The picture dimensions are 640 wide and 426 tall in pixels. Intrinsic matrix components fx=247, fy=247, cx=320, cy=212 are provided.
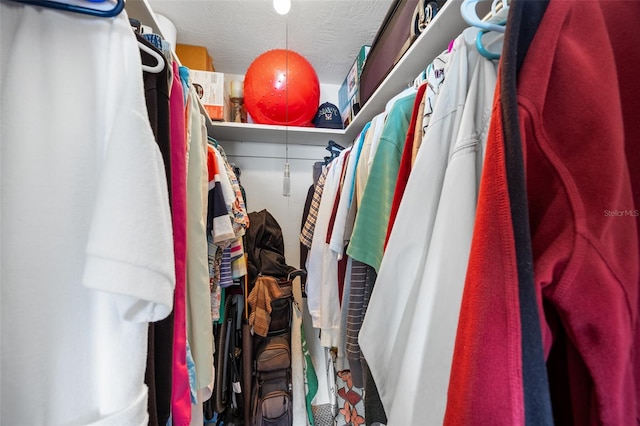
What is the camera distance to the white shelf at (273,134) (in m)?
1.30

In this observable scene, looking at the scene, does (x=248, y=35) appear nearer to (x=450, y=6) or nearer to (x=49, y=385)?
(x=450, y=6)

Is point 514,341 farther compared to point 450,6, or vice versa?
point 450,6

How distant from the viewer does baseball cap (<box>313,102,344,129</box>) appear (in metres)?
1.47

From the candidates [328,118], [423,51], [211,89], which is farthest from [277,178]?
[423,51]

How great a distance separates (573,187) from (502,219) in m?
0.08

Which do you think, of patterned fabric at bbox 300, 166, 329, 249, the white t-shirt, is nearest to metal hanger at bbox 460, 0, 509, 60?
the white t-shirt

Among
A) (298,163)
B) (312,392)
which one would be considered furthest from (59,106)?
(312,392)

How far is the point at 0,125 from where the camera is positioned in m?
0.29

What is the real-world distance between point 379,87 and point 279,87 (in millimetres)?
511

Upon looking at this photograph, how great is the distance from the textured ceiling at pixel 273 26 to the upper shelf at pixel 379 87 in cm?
47

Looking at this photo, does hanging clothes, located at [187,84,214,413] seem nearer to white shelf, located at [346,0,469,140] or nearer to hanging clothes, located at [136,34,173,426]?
hanging clothes, located at [136,34,173,426]

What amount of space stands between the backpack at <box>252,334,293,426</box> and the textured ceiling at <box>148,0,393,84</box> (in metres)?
1.59

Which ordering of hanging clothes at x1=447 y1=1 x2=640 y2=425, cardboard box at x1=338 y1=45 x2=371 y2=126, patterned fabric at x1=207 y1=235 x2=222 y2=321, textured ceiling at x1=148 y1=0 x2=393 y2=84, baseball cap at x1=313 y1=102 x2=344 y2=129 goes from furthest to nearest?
baseball cap at x1=313 y1=102 x2=344 y2=129 → cardboard box at x1=338 y1=45 x2=371 y2=126 → textured ceiling at x1=148 y1=0 x2=393 y2=84 → patterned fabric at x1=207 y1=235 x2=222 y2=321 → hanging clothes at x1=447 y1=1 x2=640 y2=425

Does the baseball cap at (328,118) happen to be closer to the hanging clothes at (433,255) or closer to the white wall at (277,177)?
the white wall at (277,177)
